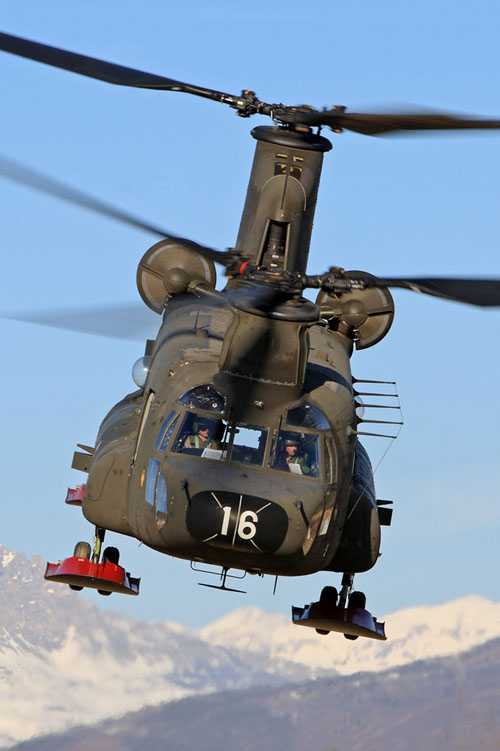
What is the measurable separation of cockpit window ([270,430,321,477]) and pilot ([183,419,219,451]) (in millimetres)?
814

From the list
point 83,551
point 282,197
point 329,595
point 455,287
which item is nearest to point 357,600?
point 329,595

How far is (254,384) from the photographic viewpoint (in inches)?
781

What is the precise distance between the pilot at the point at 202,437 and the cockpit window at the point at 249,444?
0.29 m

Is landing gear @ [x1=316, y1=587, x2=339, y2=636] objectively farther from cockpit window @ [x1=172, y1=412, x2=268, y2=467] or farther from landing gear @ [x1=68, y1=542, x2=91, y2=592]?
cockpit window @ [x1=172, y1=412, x2=268, y2=467]

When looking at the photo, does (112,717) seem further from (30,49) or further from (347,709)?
(30,49)

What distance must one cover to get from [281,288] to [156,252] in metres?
5.81

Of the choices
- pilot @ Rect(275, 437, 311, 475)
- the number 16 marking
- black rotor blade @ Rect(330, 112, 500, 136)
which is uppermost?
black rotor blade @ Rect(330, 112, 500, 136)

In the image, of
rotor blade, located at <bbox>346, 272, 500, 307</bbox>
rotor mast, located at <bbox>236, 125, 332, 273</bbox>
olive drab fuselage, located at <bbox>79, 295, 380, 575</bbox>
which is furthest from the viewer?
rotor mast, located at <bbox>236, 125, 332, 273</bbox>

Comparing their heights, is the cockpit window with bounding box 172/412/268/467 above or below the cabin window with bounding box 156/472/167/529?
above

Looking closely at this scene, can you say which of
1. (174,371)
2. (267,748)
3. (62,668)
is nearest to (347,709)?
(267,748)

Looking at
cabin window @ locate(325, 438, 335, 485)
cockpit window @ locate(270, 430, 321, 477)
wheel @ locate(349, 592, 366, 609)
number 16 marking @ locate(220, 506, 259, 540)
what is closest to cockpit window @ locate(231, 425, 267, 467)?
cockpit window @ locate(270, 430, 321, 477)

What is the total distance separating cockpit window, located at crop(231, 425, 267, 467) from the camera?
19.7 m

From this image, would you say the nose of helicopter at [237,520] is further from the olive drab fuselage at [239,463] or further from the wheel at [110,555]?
the wheel at [110,555]

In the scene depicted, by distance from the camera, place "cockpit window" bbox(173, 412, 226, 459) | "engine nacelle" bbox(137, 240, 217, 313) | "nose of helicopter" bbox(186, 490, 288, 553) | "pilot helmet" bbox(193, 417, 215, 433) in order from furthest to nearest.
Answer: "engine nacelle" bbox(137, 240, 217, 313)
"pilot helmet" bbox(193, 417, 215, 433)
"cockpit window" bbox(173, 412, 226, 459)
"nose of helicopter" bbox(186, 490, 288, 553)
